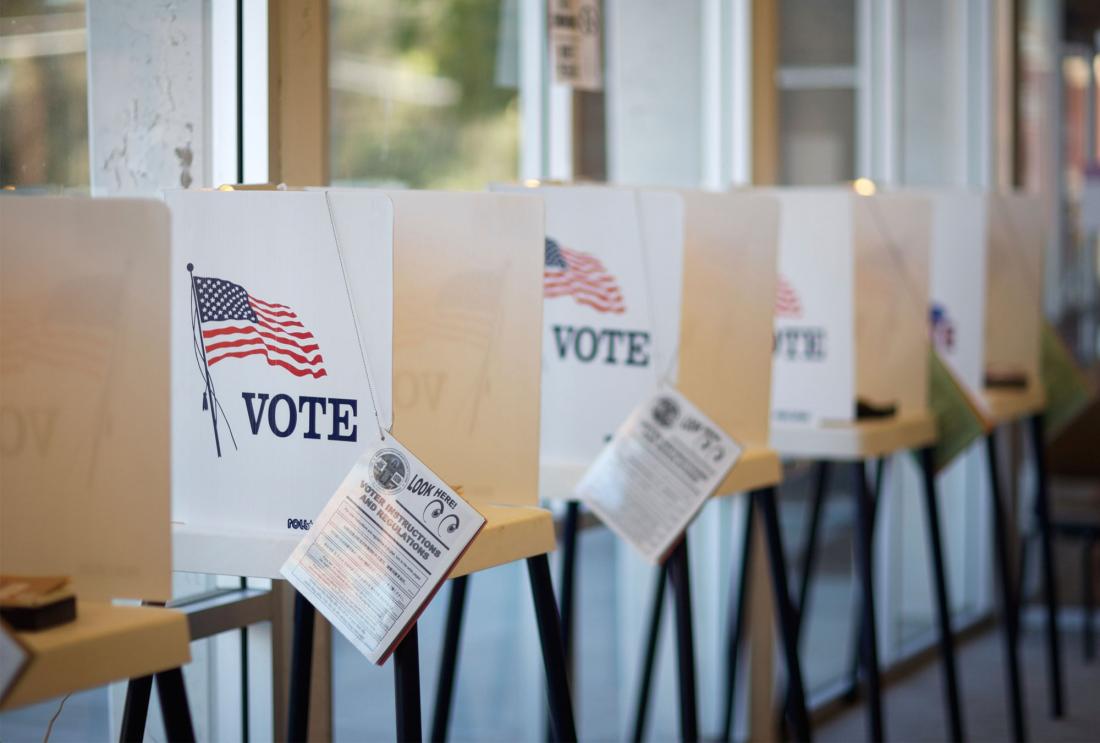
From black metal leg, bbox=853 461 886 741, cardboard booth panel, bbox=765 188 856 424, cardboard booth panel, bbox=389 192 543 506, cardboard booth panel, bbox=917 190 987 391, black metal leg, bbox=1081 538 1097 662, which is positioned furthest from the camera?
black metal leg, bbox=1081 538 1097 662

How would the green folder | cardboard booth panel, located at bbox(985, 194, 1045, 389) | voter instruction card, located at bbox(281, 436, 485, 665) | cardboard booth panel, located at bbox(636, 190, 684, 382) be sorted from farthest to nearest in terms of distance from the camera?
the green folder, cardboard booth panel, located at bbox(985, 194, 1045, 389), cardboard booth panel, located at bbox(636, 190, 684, 382), voter instruction card, located at bbox(281, 436, 485, 665)

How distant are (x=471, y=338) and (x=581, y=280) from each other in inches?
13.2

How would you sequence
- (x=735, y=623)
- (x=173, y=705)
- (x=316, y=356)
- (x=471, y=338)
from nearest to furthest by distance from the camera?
1. (x=173, y=705)
2. (x=316, y=356)
3. (x=471, y=338)
4. (x=735, y=623)

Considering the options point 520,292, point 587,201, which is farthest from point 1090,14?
point 520,292

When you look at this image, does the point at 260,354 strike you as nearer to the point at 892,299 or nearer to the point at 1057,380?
the point at 892,299

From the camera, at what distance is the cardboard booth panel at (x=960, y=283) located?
2.63 meters

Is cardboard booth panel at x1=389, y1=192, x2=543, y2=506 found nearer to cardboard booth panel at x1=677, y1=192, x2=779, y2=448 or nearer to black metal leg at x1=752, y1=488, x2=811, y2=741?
cardboard booth panel at x1=677, y1=192, x2=779, y2=448

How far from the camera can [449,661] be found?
1951mm

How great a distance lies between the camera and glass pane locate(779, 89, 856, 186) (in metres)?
3.25

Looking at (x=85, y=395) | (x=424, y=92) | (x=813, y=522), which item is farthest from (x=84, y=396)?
(x=813, y=522)

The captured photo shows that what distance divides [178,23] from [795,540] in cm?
217

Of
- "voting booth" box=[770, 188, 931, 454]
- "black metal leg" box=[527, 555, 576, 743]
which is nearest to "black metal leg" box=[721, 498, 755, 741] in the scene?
"voting booth" box=[770, 188, 931, 454]

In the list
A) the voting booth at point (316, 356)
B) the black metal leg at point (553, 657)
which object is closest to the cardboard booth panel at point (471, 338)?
the voting booth at point (316, 356)

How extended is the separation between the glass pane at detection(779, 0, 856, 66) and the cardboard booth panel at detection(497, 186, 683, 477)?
161 centimetres
